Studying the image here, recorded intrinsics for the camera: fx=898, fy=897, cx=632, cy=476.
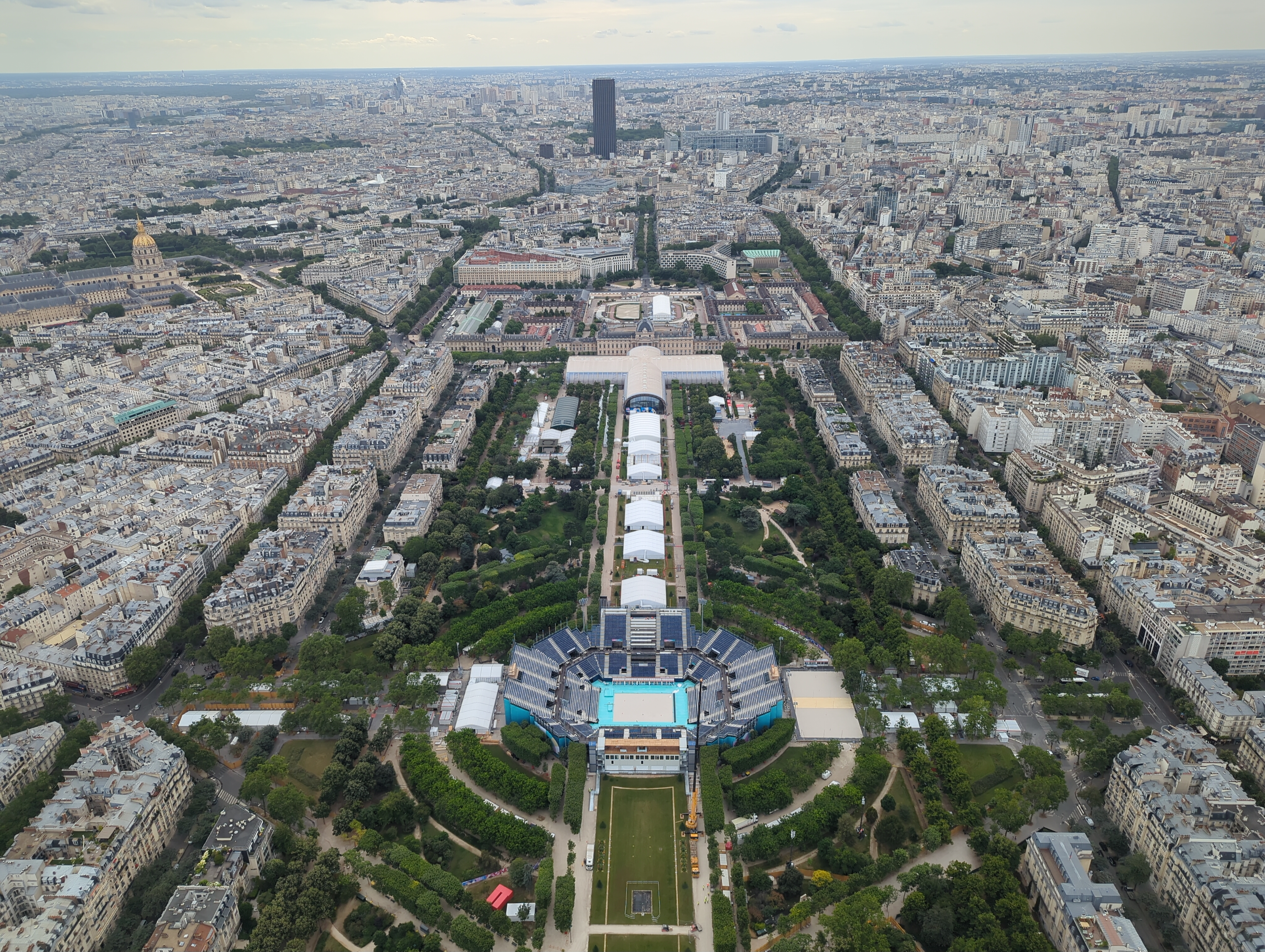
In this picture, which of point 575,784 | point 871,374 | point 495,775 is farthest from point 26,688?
point 871,374

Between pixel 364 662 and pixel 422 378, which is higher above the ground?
pixel 422 378

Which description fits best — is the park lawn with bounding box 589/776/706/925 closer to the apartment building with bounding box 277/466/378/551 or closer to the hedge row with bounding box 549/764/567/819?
the hedge row with bounding box 549/764/567/819

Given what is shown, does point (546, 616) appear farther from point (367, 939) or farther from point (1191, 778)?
point (1191, 778)

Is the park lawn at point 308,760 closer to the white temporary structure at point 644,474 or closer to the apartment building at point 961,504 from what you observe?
the white temporary structure at point 644,474

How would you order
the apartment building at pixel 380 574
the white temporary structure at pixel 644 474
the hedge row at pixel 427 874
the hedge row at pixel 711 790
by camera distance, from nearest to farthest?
the hedge row at pixel 427 874
the hedge row at pixel 711 790
the apartment building at pixel 380 574
the white temporary structure at pixel 644 474

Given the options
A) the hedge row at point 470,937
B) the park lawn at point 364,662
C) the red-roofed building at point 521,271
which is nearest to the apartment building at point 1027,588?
the hedge row at point 470,937

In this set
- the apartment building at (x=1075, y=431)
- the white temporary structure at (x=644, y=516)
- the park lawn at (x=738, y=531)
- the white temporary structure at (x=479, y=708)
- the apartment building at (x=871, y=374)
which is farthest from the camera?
the apartment building at (x=871, y=374)

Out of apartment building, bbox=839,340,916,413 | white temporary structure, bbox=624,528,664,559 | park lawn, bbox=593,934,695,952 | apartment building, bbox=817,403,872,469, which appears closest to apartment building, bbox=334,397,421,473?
white temporary structure, bbox=624,528,664,559

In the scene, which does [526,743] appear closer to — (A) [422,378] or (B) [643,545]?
(B) [643,545]
